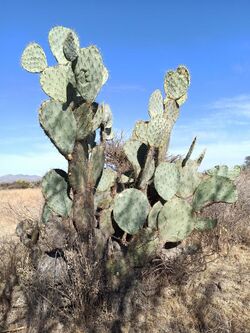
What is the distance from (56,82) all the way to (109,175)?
50.5 inches

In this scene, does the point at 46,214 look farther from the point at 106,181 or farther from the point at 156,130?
the point at 156,130

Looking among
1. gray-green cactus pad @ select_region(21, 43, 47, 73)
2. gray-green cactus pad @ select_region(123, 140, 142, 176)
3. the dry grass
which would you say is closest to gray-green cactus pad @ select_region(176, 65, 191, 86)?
gray-green cactus pad @ select_region(123, 140, 142, 176)

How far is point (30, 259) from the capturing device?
5043mm

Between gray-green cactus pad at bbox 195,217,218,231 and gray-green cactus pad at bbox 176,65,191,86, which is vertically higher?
gray-green cactus pad at bbox 176,65,191,86

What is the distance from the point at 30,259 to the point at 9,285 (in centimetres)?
38

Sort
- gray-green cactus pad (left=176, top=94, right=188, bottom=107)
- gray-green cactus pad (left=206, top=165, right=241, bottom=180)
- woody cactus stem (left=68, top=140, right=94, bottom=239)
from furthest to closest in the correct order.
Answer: gray-green cactus pad (left=206, top=165, right=241, bottom=180) < gray-green cactus pad (left=176, top=94, right=188, bottom=107) < woody cactus stem (left=68, top=140, right=94, bottom=239)

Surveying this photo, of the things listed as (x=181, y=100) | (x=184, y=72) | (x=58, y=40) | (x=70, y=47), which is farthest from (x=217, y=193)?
(x=58, y=40)

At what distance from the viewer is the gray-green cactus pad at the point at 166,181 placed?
5055 mm

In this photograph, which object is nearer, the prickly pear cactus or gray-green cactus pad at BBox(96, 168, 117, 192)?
the prickly pear cactus

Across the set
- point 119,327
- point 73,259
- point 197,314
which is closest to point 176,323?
point 197,314

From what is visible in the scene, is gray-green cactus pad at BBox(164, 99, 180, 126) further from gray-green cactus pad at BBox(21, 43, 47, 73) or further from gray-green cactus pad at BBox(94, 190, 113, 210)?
gray-green cactus pad at BBox(21, 43, 47, 73)

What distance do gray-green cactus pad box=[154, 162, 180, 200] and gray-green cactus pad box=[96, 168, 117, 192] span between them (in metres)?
0.64

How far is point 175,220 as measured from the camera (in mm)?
5000

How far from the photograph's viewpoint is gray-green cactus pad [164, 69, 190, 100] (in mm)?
5332
